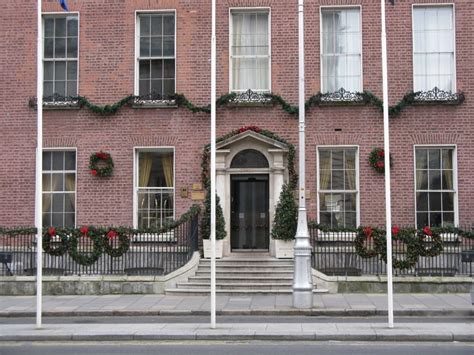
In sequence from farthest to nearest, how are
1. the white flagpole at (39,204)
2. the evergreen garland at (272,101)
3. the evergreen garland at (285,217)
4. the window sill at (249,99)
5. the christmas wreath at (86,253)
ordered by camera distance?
the window sill at (249,99)
the evergreen garland at (272,101)
the evergreen garland at (285,217)
the christmas wreath at (86,253)
the white flagpole at (39,204)

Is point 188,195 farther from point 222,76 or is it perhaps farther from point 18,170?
point 18,170

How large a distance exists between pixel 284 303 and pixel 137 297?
3.94 meters

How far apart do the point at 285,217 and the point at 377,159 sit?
332 cm

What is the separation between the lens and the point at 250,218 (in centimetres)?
2003

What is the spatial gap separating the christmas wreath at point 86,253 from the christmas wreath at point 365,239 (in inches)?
279

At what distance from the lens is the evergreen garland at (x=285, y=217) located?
744 inches

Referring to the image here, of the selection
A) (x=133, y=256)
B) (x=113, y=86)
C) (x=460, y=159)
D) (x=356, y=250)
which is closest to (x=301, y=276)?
(x=356, y=250)

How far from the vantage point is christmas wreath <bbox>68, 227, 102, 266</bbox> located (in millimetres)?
17844

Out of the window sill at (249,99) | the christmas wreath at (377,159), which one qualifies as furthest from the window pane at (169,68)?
the christmas wreath at (377,159)

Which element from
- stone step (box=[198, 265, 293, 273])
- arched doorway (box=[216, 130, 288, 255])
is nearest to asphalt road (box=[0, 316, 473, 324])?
stone step (box=[198, 265, 293, 273])

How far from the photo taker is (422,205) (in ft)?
64.6


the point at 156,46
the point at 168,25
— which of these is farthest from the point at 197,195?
the point at 168,25

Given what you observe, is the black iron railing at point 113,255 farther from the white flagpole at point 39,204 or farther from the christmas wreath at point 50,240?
the white flagpole at point 39,204

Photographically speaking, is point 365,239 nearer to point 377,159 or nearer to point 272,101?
point 377,159
